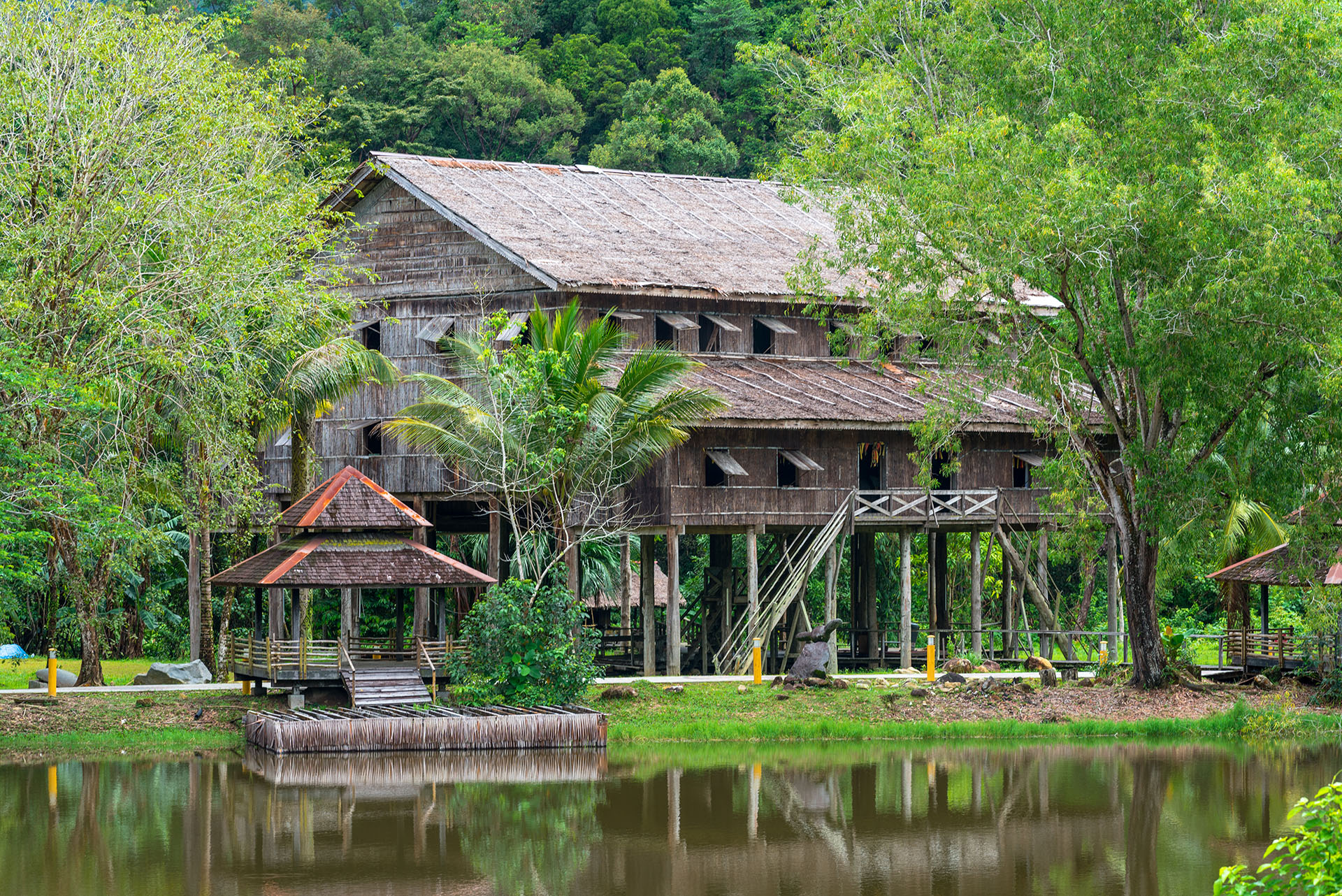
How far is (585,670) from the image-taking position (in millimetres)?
27844

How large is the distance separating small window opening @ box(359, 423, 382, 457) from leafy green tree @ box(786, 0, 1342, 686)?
10.7 metres

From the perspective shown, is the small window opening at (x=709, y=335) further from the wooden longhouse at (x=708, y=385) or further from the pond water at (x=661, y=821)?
the pond water at (x=661, y=821)

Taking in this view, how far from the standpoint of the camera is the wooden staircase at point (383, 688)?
27.9 meters

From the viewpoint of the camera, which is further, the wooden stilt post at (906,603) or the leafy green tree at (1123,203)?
the wooden stilt post at (906,603)

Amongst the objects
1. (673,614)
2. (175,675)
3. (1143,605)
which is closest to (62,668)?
(175,675)

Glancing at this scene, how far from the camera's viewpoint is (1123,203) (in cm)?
2561

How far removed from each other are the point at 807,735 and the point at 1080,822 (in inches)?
327

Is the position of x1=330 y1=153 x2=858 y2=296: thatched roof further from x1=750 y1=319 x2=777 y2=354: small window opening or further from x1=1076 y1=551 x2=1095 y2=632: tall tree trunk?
x1=1076 y1=551 x2=1095 y2=632: tall tree trunk

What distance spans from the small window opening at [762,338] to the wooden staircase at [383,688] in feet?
45.7

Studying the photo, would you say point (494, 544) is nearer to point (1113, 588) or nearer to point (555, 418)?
point (555, 418)

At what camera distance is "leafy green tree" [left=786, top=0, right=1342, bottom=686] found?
980 inches

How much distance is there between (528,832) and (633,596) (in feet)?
97.4

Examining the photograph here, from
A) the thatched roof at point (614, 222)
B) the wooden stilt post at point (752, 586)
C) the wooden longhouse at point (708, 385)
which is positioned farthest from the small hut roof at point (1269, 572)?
the thatched roof at point (614, 222)

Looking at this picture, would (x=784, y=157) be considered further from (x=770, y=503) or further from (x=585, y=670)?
(x=585, y=670)
